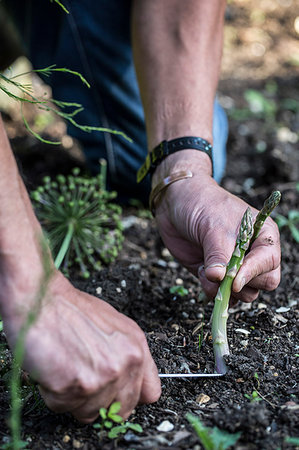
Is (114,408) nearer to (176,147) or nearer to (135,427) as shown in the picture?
(135,427)

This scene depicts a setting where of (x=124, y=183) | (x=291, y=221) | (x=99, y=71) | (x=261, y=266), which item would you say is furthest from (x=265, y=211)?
(x=99, y=71)

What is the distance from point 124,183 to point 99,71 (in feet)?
2.12

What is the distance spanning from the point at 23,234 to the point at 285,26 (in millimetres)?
4395

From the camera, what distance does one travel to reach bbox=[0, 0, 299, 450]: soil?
129cm

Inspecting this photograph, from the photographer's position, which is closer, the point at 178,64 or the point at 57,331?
the point at 57,331

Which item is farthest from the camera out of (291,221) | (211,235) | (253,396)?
(291,221)

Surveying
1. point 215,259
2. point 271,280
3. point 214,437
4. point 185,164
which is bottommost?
point 214,437

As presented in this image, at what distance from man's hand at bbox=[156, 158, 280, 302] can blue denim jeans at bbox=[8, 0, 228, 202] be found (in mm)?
972

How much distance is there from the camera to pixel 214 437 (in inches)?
47.3

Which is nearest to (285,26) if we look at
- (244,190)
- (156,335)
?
(244,190)

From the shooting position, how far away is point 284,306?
1960mm

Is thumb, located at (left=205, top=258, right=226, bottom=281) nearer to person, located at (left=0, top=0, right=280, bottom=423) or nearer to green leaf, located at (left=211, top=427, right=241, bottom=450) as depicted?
person, located at (left=0, top=0, right=280, bottom=423)

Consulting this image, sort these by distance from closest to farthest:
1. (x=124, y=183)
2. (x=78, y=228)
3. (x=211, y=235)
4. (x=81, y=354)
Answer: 1. (x=81, y=354)
2. (x=211, y=235)
3. (x=78, y=228)
4. (x=124, y=183)

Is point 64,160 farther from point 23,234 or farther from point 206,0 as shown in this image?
point 23,234
